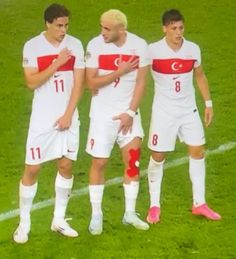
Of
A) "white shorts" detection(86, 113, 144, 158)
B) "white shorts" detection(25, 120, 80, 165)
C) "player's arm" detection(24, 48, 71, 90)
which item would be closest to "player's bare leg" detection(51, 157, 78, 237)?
"white shorts" detection(25, 120, 80, 165)

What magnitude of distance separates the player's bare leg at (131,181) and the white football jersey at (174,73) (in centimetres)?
50

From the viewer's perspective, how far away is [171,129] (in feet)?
31.5

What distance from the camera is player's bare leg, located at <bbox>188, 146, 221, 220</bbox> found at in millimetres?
9750

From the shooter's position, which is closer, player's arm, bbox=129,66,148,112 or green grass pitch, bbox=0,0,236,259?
player's arm, bbox=129,66,148,112

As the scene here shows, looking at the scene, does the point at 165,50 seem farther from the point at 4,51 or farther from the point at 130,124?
the point at 4,51

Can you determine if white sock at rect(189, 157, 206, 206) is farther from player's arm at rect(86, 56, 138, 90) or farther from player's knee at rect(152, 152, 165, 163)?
player's arm at rect(86, 56, 138, 90)

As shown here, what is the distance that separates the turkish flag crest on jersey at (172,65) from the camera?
9445 millimetres

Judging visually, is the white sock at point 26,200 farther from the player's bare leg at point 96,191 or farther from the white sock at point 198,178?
the white sock at point 198,178

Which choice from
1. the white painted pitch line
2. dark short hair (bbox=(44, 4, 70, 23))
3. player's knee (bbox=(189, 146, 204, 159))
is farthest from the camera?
the white painted pitch line

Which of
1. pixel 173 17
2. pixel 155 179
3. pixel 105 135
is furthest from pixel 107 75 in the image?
pixel 155 179

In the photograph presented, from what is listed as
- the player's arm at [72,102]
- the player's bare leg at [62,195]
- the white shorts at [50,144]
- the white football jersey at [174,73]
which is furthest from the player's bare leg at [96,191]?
the white football jersey at [174,73]

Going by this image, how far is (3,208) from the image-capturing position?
1026 cm

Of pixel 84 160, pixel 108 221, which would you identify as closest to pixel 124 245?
pixel 108 221

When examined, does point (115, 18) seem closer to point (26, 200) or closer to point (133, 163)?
point (133, 163)
